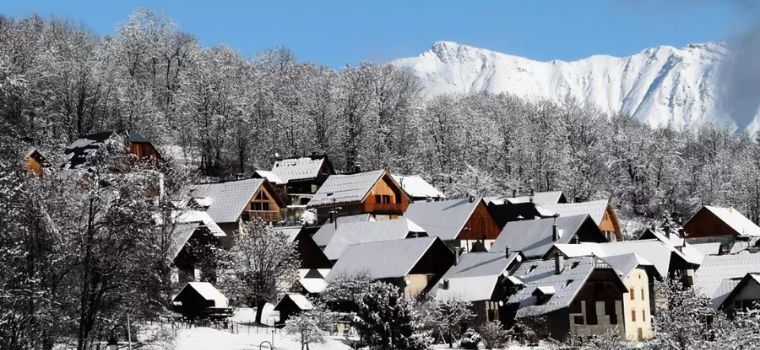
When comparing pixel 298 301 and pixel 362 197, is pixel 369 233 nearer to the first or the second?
pixel 362 197

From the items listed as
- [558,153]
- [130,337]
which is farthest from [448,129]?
[130,337]

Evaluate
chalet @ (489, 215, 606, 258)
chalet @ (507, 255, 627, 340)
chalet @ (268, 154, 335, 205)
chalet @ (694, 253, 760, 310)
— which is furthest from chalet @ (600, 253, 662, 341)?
chalet @ (268, 154, 335, 205)

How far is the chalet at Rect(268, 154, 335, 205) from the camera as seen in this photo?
107 meters

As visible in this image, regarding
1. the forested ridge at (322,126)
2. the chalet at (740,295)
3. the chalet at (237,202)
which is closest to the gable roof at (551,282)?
the chalet at (740,295)

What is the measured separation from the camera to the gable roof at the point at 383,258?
76.1m

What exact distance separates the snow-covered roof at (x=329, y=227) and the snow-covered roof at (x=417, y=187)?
1497 cm

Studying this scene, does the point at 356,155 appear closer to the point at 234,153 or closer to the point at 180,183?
the point at 234,153

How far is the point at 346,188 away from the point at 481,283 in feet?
95.4

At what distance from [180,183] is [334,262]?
14182 mm

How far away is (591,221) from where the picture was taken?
88812 millimetres

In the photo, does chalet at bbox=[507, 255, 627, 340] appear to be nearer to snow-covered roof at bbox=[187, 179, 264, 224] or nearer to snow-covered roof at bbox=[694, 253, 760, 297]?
snow-covered roof at bbox=[694, 253, 760, 297]

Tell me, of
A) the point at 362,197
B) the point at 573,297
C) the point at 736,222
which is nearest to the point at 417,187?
the point at 362,197

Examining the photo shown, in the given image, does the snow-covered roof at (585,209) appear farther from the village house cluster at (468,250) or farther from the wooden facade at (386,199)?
the wooden facade at (386,199)

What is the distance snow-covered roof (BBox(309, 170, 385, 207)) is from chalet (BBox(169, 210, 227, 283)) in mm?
21242
